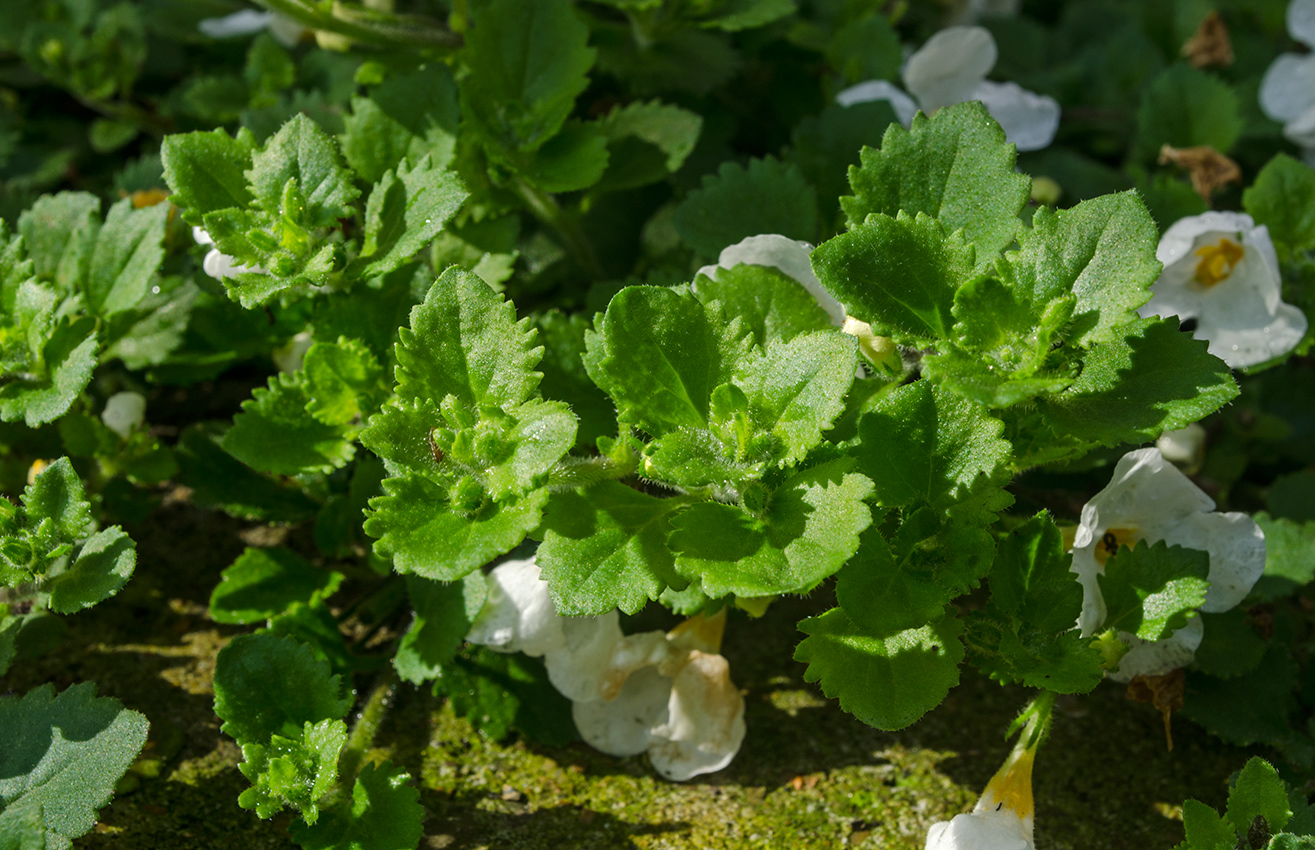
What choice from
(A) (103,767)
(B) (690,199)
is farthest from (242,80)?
(A) (103,767)

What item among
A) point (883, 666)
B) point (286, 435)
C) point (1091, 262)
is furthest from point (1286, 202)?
point (286, 435)

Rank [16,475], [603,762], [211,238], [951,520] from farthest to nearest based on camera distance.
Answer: [16,475], [603,762], [211,238], [951,520]

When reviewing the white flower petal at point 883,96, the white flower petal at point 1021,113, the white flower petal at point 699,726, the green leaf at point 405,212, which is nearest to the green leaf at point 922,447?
the white flower petal at point 699,726

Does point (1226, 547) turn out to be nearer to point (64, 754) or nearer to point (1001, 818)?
point (1001, 818)

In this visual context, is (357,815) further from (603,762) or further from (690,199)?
(690,199)

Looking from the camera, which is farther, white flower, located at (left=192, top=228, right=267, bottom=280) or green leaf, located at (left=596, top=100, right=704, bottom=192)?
green leaf, located at (left=596, top=100, right=704, bottom=192)

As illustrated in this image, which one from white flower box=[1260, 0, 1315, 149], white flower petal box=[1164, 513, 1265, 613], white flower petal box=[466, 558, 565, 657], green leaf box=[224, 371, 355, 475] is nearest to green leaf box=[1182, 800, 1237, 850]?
white flower petal box=[1164, 513, 1265, 613]

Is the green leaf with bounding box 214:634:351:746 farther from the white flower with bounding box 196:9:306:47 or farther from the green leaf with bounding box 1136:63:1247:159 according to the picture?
the green leaf with bounding box 1136:63:1247:159

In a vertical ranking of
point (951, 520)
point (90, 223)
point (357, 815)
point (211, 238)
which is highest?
point (211, 238)
